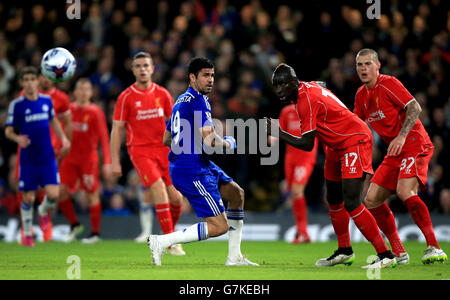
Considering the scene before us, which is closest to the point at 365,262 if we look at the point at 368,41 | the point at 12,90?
the point at 368,41

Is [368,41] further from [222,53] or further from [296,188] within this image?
[296,188]

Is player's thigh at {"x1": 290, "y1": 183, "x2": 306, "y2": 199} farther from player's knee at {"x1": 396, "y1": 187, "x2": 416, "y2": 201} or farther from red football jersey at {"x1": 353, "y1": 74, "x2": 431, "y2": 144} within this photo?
player's knee at {"x1": 396, "y1": 187, "x2": 416, "y2": 201}

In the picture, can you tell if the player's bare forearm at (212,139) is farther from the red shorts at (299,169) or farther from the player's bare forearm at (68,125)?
the player's bare forearm at (68,125)

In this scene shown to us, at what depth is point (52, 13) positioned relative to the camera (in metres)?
18.4

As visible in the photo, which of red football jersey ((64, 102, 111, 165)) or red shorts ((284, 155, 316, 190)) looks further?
red football jersey ((64, 102, 111, 165))

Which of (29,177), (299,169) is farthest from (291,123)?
(29,177)

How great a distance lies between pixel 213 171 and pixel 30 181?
5168 millimetres

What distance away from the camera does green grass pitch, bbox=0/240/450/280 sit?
6.97m

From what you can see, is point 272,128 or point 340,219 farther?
point 340,219

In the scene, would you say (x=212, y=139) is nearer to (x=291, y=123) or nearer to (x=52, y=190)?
(x=52, y=190)

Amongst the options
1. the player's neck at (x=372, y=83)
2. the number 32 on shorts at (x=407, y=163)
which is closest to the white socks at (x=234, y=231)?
the number 32 on shorts at (x=407, y=163)

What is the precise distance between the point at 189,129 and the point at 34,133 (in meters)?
5.19

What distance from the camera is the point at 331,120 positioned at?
802 centimetres

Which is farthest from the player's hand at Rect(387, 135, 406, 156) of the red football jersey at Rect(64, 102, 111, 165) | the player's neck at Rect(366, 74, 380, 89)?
the red football jersey at Rect(64, 102, 111, 165)
